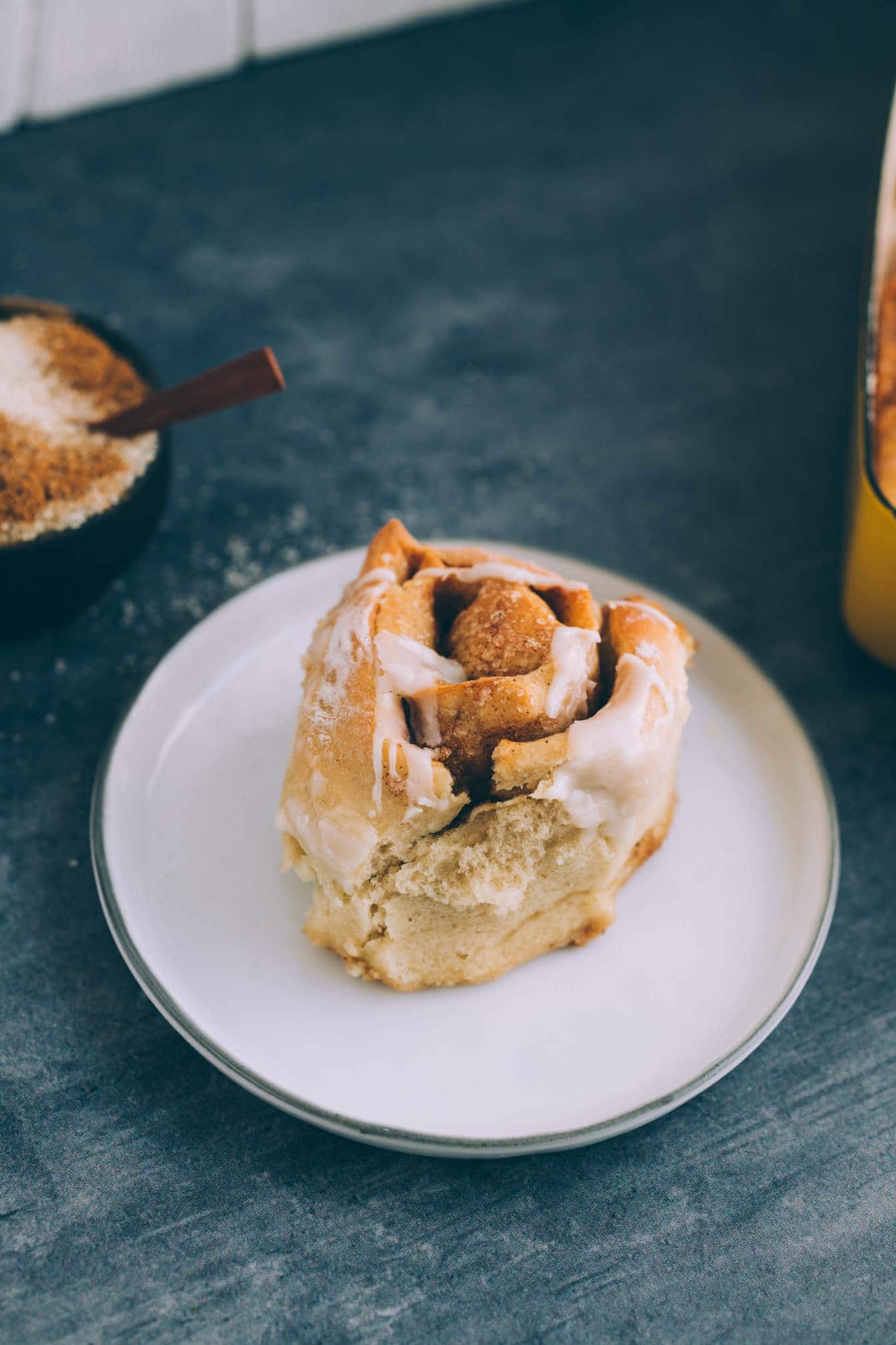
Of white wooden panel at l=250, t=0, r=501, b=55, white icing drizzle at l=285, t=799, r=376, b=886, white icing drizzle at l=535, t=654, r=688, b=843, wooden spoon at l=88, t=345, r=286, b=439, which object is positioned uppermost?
white wooden panel at l=250, t=0, r=501, b=55

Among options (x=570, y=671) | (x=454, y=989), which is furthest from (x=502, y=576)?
(x=454, y=989)

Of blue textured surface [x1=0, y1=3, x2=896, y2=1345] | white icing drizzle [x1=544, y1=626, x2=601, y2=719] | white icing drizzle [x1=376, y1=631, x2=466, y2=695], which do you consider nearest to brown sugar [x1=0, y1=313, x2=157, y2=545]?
blue textured surface [x1=0, y1=3, x2=896, y2=1345]

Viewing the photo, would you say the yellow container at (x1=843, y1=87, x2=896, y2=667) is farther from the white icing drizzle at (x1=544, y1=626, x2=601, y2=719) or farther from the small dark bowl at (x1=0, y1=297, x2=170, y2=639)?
the small dark bowl at (x1=0, y1=297, x2=170, y2=639)

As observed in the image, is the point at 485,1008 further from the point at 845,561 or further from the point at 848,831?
the point at 845,561

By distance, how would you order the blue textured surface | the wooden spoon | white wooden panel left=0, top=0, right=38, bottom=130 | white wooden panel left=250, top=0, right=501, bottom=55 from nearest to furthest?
the blue textured surface
the wooden spoon
white wooden panel left=0, top=0, right=38, bottom=130
white wooden panel left=250, top=0, right=501, bottom=55

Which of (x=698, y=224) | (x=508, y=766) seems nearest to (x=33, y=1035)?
(x=508, y=766)

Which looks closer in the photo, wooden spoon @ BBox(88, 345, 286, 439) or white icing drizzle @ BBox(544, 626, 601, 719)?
white icing drizzle @ BBox(544, 626, 601, 719)

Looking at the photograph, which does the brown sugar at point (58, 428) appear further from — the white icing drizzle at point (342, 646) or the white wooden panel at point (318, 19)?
the white wooden panel at point (318, 19)

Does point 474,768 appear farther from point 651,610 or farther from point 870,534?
point 870,534
